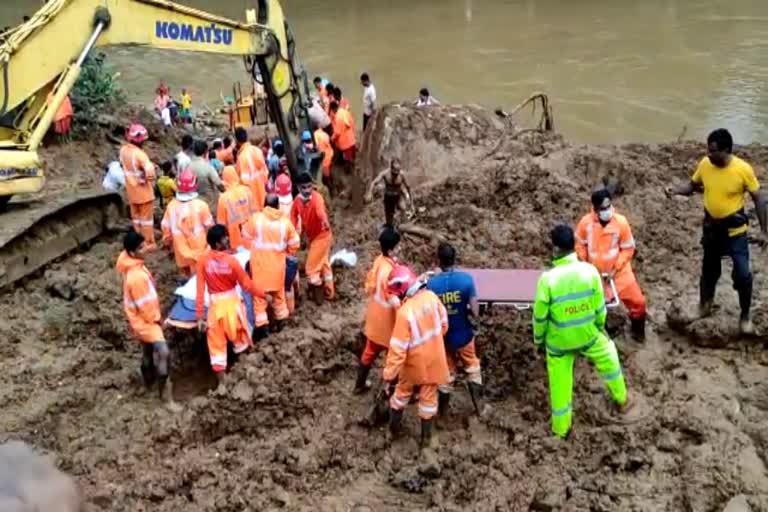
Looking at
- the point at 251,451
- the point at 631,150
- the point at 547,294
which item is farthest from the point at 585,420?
the point at 631,150

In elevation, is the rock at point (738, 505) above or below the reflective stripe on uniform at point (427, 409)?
below

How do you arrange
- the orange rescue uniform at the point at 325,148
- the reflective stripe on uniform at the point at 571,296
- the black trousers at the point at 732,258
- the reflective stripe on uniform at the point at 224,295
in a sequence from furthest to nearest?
the orange rescue uniform at the point at 325,148
the reflective stripe on uniform at the point at 224,295
the black trousers at the point at 732,258
the reflective stripe on uniform at the point at 571,296

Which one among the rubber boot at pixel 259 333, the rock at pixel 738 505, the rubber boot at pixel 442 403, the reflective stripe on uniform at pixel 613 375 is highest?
the reflective stripe on uniform at pixel 613 375

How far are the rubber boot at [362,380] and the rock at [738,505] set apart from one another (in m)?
Result: 3.19

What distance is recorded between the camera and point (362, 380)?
8070 millimetres

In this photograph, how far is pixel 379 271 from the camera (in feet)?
24.7

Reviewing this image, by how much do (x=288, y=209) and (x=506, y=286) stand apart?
115 inches

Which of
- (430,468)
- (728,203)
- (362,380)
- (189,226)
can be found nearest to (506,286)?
(362,380)

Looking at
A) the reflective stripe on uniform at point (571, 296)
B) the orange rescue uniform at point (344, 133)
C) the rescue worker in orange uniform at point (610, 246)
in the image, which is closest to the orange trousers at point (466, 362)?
the reflective stripe on uniform at point (571, 296)

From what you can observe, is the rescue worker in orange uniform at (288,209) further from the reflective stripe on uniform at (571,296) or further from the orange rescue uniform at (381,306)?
the reflective stripe on uniform at (571,296)

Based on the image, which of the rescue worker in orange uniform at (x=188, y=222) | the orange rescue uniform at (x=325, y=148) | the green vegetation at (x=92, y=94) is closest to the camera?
the rescue worker in orange uniform at (x=188, y=222)

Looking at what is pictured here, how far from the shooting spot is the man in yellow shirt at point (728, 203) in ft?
24.9

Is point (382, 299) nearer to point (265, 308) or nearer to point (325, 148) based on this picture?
point (265, 308)

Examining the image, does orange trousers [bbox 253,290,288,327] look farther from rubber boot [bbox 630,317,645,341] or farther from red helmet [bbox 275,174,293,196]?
rubber boot [bbox 630,317,645,341]
